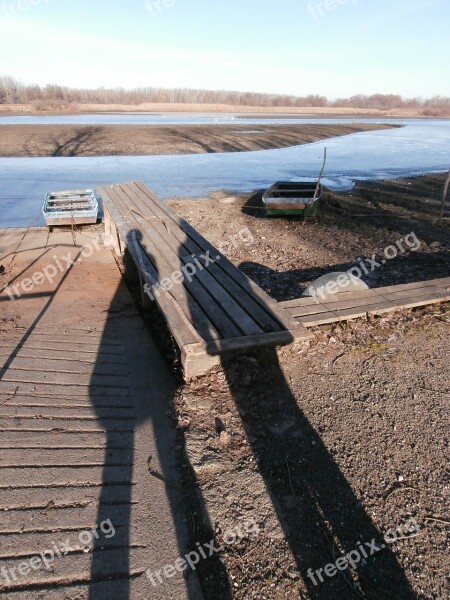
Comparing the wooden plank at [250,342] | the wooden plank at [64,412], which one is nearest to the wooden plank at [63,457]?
the wooden plank at [64,412]

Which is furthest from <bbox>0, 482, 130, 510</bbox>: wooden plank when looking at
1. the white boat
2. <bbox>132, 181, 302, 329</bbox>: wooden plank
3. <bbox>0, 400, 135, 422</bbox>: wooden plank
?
the white boat

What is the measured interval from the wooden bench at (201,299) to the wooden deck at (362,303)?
2.20ft

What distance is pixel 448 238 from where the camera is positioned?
1007 centimetres

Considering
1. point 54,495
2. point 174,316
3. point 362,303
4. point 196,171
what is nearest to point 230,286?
point 174,316

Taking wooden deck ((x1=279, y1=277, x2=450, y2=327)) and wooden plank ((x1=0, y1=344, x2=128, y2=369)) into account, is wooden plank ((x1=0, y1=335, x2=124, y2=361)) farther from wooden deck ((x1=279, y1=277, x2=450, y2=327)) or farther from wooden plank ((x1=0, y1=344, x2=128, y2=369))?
wooden deck ((x1=279, y1=277, x2=450, y2=327))

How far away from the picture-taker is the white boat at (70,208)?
10844mm

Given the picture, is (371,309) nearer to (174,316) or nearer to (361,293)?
(361,293)

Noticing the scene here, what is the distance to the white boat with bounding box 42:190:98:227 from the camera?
10.8m

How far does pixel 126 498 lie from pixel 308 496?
4.89 ft

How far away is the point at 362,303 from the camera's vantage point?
5.24m

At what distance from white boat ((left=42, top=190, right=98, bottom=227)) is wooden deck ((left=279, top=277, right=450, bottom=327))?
792 cm

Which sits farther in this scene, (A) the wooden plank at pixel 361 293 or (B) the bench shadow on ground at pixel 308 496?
(A) the wooden plank at pixel 361 293

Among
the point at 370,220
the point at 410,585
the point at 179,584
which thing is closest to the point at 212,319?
the point at 179,584

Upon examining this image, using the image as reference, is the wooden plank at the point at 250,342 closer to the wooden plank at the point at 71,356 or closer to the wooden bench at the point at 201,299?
the wooden bench at the point at 201,299
